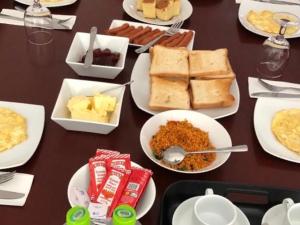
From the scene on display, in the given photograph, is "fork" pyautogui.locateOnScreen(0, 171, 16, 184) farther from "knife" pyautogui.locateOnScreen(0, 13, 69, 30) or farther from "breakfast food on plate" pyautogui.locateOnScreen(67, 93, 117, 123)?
"knife" pyautogui.locateOnScreen(0, 13, 69, 30)

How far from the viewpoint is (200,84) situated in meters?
1.22

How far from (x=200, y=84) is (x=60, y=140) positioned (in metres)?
0.42

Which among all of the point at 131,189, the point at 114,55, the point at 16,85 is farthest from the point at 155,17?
the point at 131,189

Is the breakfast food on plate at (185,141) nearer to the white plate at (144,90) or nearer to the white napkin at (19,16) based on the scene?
the white plate at (144,90)

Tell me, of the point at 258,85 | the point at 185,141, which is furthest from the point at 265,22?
the point at 185,141

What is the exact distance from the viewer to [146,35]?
140 centimetres

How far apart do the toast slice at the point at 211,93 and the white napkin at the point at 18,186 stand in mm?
472

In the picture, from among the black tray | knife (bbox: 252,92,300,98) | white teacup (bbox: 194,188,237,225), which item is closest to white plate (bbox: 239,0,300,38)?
knife (bbox: 252,92,300,98)

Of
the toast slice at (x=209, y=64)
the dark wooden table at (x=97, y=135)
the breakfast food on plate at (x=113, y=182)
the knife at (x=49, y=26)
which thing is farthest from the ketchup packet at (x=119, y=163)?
the knife at (x=49, y=26)

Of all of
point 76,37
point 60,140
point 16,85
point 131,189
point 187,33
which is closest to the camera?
point 131,189

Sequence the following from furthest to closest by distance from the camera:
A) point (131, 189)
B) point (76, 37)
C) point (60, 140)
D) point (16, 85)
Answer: point (76, 37), point (16, 85), point (60, 140), point (131, 189)

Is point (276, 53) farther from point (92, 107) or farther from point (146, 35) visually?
point (92, 107)

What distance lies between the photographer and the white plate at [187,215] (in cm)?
79

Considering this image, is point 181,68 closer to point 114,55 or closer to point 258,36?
point 114,55
